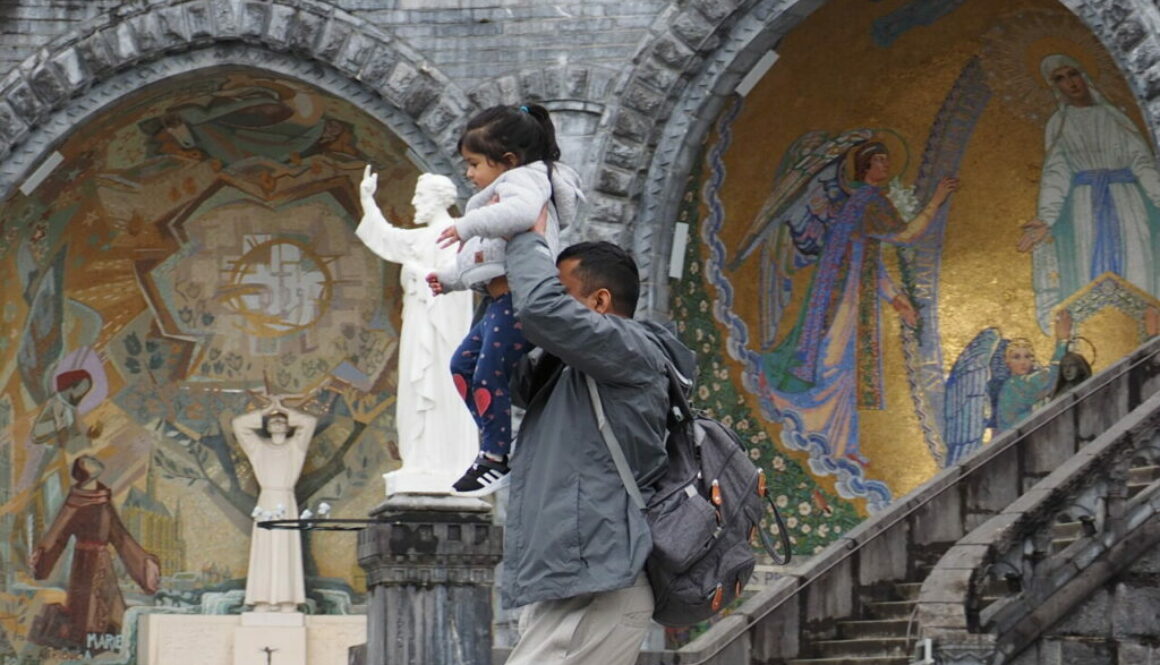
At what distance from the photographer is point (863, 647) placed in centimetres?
1016

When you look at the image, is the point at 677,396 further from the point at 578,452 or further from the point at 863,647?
the point at 863,647

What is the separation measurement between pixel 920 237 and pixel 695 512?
10.6m

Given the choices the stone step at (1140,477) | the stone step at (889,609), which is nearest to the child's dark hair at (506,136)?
the stone step at (1140,477)

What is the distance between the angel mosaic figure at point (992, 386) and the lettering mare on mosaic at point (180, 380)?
3694 mm

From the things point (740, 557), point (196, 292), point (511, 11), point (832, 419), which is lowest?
point (740, 557)

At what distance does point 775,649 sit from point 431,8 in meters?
5.72

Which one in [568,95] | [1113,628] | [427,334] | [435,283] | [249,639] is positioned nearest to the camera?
[435,283]

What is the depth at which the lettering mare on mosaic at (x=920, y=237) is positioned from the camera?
46.9 feet

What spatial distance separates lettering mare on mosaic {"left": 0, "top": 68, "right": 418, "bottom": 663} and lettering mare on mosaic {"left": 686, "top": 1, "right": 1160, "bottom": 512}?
2.61 m

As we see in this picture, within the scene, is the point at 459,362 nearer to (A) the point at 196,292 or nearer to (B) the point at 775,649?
(B) the point at 775,649

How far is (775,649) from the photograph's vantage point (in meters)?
10.2

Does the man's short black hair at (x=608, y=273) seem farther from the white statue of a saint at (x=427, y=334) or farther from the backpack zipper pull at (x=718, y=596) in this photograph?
the white statue of a saint at (x=427, y=334)

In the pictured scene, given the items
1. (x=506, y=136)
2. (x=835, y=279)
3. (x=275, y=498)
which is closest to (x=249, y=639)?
(x=275, y=498)

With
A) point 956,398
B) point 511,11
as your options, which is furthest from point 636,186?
point 956,398
